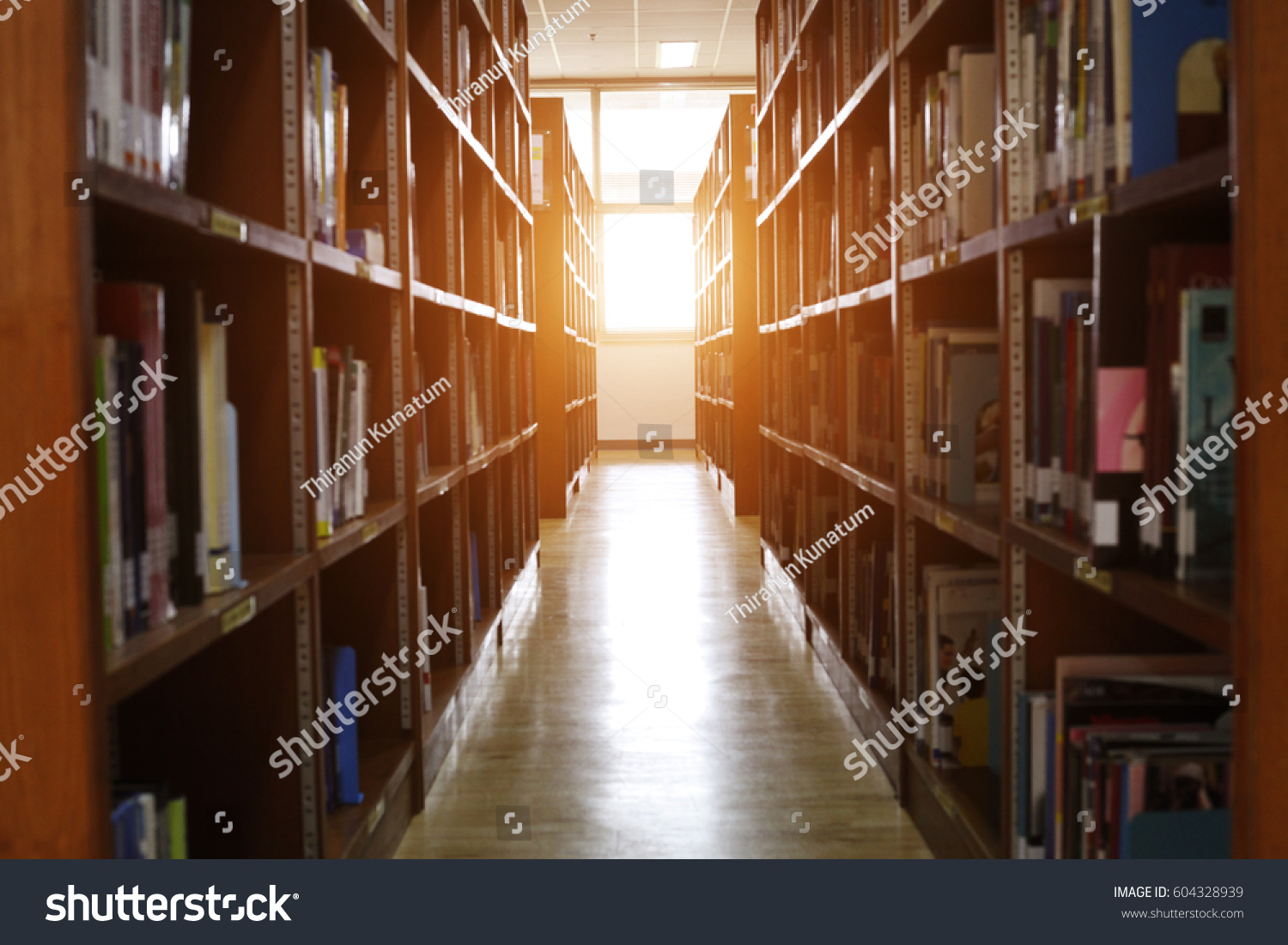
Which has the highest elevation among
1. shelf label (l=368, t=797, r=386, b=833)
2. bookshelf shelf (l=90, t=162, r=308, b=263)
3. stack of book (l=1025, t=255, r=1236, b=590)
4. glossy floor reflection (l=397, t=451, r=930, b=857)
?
bookshelf shelf (l=90, t=162, r=308, b=263)

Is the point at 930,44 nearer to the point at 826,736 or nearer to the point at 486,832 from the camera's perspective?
the point at 826,736

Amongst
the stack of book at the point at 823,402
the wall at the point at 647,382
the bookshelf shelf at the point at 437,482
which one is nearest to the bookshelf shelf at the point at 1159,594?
the bookshelf shelf at the point at 437,482

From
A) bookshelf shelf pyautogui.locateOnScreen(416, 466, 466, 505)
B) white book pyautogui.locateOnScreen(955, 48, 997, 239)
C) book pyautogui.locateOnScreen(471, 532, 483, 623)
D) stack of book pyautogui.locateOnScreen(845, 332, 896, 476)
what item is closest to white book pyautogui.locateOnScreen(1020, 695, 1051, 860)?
white book pyautogui.locateOnScreen(955, 48, 997, 239)

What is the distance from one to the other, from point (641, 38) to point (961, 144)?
841 centimetres

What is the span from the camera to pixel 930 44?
2.25 meters

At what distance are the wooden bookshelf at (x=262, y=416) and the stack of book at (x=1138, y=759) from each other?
3.53ft

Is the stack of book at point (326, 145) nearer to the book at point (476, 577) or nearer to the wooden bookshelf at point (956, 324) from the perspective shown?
the wooden bookshelf at point (956, 324)

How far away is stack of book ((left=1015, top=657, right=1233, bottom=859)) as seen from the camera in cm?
134

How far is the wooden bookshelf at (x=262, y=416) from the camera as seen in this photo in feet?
3.09

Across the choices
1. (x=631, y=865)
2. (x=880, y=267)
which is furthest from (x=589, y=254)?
(x=631, y=865)

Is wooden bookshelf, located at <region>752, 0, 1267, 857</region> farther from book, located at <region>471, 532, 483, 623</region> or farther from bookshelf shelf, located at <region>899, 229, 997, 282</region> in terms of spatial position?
book, located at <region>471, 532, 483, 623</region>

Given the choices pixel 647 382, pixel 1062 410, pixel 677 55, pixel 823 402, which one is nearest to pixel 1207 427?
pixel 1062 410

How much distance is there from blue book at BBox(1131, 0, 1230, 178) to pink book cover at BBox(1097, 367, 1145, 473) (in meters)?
0.25

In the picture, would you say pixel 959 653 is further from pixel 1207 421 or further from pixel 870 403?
pixel 1207 421
